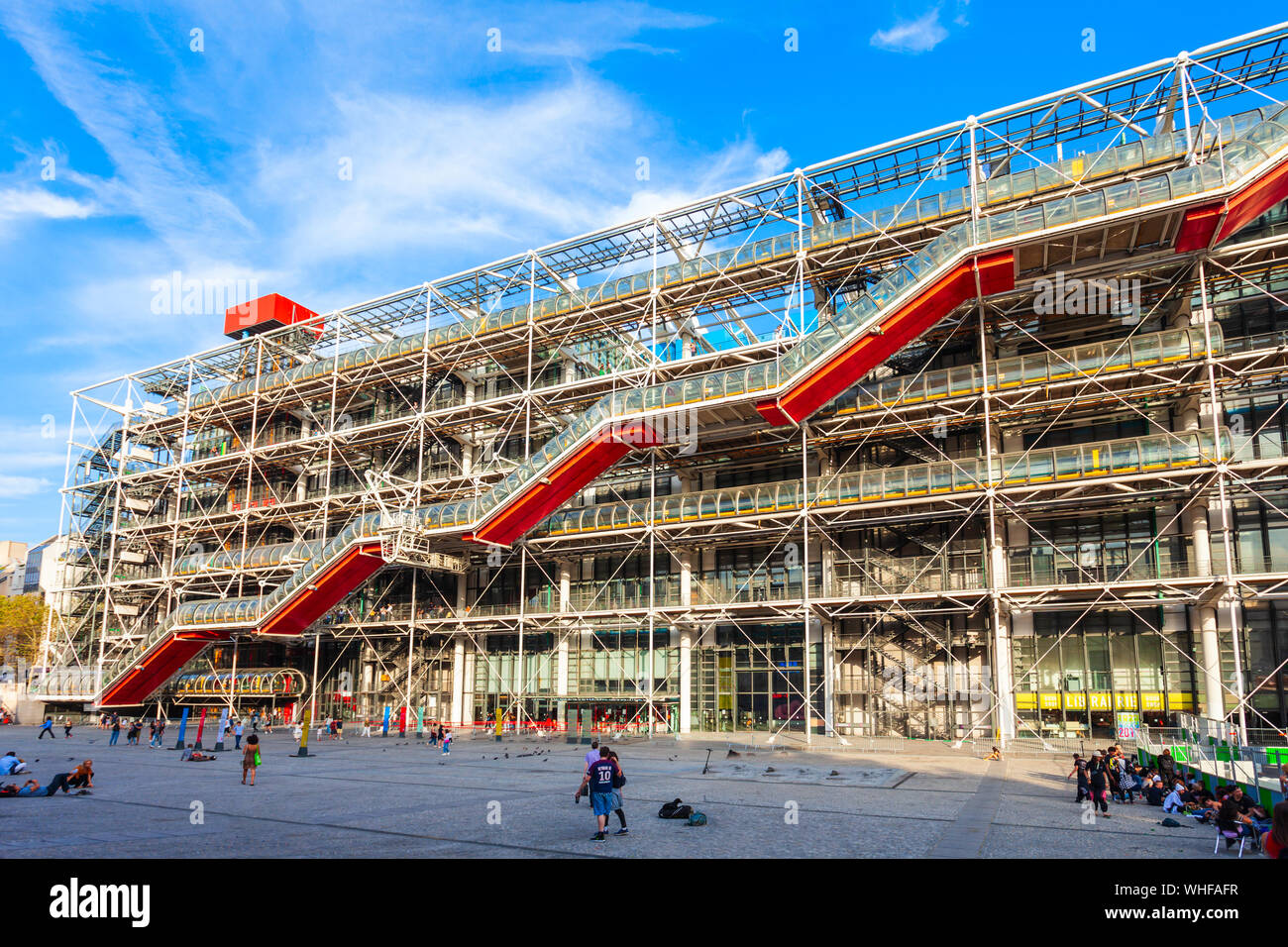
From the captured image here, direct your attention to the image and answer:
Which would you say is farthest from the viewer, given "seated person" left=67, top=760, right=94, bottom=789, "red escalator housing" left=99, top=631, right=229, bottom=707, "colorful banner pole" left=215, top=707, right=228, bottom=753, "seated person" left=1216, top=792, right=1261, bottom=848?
"red escalator housing" left=99, top=631, right=229, bottom=707

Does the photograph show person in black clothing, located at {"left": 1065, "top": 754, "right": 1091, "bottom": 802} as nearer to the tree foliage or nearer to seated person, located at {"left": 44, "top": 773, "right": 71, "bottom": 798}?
seated person, located at {"left": 44, "top": 773, "right": 71, "bottom": 798}

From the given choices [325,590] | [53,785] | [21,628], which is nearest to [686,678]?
[325,590]

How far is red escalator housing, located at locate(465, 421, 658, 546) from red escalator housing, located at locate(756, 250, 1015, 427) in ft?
16.4

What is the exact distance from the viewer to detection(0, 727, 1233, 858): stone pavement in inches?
427

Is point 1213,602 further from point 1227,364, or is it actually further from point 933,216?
point 933,216

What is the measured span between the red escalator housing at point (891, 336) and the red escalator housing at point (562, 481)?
16.4 ft

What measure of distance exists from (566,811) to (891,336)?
18.1 metres

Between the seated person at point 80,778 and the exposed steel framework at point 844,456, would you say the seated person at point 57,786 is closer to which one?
the seated person at point 80,778

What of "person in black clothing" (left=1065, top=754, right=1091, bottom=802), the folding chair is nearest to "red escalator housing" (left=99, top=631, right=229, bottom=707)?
"person in black clothing" (left=1065, top=754, right=1091, bottom=802)

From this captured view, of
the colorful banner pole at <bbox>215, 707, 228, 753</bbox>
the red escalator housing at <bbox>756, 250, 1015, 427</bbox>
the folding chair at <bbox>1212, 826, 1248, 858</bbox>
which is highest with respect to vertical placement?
the red escalator housing at <bbox>756, 250, 1015, 427</bbox>

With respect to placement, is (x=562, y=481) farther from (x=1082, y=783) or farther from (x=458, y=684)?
(x=1082, y=783)

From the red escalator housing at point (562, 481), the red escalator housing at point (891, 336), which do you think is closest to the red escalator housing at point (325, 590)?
the red escalator housing at point (562, 481)

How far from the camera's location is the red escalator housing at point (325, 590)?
35.7 metres

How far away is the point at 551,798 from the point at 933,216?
22.1m
